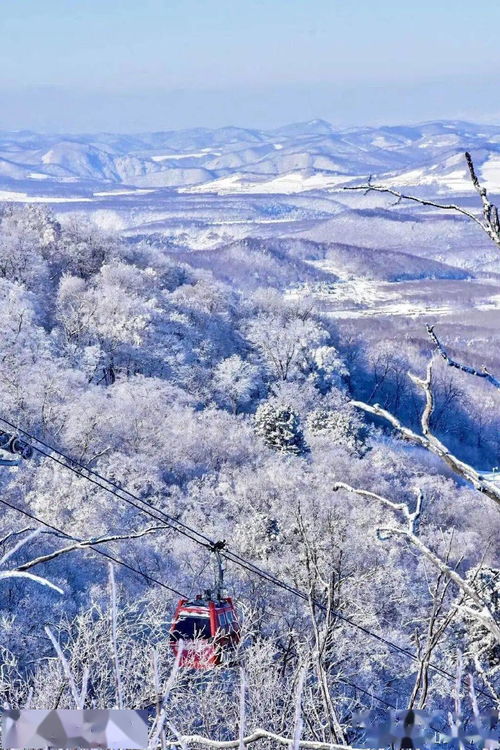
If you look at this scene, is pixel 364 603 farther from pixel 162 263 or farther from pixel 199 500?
pixel 162 263

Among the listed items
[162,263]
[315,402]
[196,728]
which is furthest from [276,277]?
[196,728]

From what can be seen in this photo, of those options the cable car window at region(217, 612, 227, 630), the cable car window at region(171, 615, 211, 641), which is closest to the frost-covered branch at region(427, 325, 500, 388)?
the cable car window at region(217, 612, 227, 630)

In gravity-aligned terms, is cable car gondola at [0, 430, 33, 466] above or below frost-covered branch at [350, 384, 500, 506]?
below

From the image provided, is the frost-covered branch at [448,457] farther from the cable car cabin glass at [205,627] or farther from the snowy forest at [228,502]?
the cable car cabin glass at [205,627]

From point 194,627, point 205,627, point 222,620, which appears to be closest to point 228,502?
point 194,627

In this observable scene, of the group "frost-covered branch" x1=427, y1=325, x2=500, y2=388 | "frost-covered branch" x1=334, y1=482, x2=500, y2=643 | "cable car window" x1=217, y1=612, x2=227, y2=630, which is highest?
"frost-covered branch" x1=427, y1=325, x2=500, y2=388

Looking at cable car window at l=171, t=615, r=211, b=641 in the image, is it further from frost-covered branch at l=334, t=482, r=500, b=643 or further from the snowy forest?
frost-covered branch at l=334, t=482, r=500, b=643
